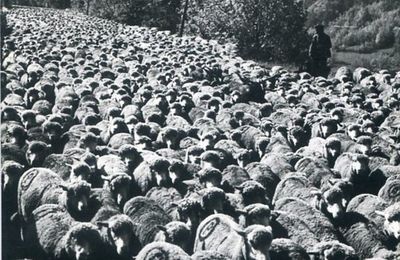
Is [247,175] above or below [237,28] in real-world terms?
below

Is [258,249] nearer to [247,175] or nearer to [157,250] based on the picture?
[157,250]

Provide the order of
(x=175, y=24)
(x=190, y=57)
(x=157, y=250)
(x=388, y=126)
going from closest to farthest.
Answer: (x=157, y=250), (x=388, y=126), (x=190, y=57), (x=175, y=24)

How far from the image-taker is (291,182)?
10172 millimetres

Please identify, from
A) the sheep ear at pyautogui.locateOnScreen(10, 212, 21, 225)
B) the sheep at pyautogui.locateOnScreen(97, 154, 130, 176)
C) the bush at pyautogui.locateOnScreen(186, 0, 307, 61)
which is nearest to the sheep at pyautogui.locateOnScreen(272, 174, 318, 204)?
the sheep at pyautogui.locateOnScreen(97, 154, 130, 176)

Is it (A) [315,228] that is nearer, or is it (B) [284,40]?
(A) [315,228]

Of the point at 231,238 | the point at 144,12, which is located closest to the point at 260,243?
the point at 231,238

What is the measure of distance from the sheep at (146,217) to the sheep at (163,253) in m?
0.87

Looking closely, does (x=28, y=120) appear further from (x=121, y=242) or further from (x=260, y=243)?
(x=260, y=243)

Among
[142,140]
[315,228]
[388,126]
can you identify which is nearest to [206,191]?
[315,228]

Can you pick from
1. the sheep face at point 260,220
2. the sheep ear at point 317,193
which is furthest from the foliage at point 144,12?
the sheep face at point 260,220

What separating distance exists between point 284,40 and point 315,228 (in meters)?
23.2

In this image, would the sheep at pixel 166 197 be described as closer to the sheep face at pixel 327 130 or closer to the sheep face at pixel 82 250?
the sheep face at pixel 82 250

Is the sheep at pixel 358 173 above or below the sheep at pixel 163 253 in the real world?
above

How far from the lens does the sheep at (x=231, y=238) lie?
23.5 ft
